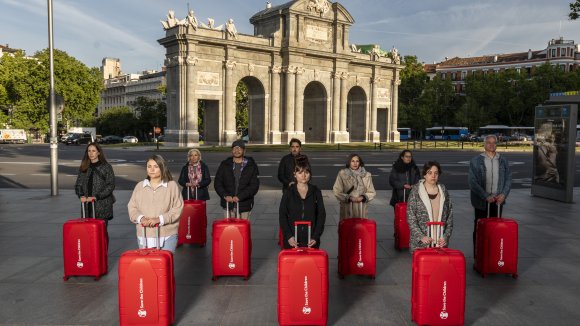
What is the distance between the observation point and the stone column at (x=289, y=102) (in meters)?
54.3

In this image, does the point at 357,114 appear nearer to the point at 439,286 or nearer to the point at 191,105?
the point at 191,105

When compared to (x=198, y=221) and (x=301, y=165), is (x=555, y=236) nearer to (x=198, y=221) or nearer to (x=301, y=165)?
(x=301, y=165)

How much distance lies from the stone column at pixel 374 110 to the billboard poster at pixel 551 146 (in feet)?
162

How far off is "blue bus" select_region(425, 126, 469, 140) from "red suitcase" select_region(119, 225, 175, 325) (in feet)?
309

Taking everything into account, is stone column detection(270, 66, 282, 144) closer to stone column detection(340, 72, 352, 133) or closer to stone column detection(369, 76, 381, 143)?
stone column detection(340, 72, 352, 133)

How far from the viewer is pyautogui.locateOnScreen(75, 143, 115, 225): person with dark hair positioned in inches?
287

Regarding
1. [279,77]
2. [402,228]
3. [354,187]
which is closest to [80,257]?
[354,187]

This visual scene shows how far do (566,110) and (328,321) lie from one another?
41.8ft

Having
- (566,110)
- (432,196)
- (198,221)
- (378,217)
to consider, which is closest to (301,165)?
(432,196)

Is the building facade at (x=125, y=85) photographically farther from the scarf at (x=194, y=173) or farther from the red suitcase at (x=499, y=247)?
Answer: the red suitcase at (x=499, y=247)

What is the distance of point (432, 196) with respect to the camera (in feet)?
20.1

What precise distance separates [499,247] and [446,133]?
94926 mm

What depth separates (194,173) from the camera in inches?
377

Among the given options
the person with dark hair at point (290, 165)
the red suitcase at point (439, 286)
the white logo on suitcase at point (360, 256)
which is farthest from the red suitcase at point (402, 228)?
the red suitcase at point (439, 286)
